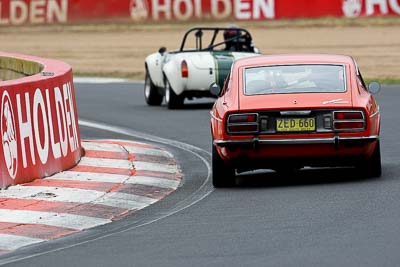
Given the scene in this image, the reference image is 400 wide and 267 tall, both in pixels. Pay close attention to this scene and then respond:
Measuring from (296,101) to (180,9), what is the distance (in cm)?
3172

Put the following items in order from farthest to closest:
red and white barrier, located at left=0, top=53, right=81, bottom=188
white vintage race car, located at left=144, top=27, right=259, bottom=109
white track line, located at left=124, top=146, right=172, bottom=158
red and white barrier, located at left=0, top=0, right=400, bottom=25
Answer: red and white barrier, located at left=0, top=0, right=400, bottom=25
white vintage race car, located at left=144, top=27, right=259, bottom=109
white track line, located at left=124, top=146, right=172, bottom=158
red and white barrier, located at left=0, top=53, right=81, bottom=188

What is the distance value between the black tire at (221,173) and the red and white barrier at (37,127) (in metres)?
1.63

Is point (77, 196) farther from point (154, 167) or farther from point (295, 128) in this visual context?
point (154, 167)

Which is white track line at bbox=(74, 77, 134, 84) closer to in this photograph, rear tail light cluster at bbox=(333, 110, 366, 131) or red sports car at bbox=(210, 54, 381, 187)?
red sports car at bbox=(210, 54, 381, 187)

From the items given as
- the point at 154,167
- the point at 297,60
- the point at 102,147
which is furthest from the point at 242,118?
the point at 102,147

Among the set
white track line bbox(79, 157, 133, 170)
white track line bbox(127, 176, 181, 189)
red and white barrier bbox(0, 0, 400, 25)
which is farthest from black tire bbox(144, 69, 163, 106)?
red and white barrier bbox(0, 0, 400, 25)

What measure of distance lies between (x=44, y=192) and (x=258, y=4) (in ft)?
102

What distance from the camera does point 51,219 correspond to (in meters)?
11.8

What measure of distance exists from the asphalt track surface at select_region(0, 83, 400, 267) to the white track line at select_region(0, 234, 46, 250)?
0.16m

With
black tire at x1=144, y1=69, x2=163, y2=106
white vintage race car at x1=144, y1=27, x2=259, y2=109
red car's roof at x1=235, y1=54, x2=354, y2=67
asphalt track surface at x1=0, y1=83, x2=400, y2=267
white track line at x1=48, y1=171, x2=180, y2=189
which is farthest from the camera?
black tire at x1=144, y1=69, x2=163, y2=106

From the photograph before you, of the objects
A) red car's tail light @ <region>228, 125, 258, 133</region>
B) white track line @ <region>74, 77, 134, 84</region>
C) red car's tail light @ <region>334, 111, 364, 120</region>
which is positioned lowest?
white track line @ <region>74, 77, 134, 84</region>

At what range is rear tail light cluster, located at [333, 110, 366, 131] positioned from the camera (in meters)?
13.2

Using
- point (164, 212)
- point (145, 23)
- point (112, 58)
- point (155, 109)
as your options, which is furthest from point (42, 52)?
point (164, 212)

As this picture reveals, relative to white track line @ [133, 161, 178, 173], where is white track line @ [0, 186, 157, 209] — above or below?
above
